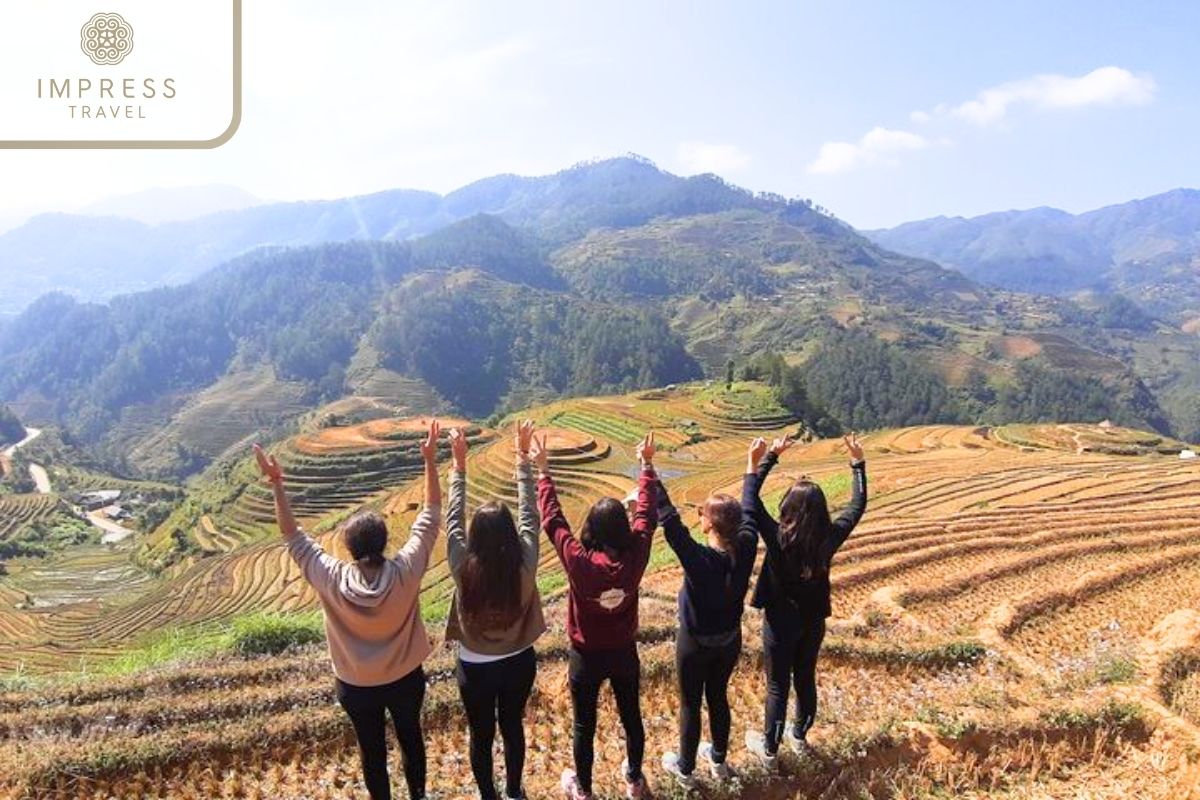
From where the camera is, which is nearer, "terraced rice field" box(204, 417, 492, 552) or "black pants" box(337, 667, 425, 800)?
"black pants" box(337, 667, 425, 800)

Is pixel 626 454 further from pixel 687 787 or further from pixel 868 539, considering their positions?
pixel 687 787

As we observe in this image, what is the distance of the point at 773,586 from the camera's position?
4355 mm

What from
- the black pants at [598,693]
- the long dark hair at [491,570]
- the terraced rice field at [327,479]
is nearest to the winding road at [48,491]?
the terraced rice field at [327,479]

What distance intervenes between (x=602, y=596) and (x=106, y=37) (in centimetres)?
670

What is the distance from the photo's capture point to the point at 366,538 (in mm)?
3430

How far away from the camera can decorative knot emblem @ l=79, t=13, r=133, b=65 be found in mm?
6441

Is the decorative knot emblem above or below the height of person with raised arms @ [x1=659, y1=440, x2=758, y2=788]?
above

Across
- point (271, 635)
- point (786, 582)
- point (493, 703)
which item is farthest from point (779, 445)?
point (271, 635)

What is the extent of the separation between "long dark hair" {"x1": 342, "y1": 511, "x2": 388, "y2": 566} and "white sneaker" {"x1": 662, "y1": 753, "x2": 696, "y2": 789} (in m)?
2.28

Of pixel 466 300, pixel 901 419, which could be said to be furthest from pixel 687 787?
pixel 466 300

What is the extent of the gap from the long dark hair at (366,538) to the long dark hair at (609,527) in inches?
38.9

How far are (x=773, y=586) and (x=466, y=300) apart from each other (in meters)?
166

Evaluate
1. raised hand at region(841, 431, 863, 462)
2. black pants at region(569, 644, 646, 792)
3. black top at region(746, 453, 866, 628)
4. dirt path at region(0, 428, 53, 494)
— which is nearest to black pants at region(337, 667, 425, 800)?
black pants at region(569, 644, 646, 792)

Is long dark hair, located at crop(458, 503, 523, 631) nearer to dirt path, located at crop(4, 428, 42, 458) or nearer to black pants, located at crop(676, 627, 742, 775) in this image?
black pants, located at crop(676, 627, 742, 775)
